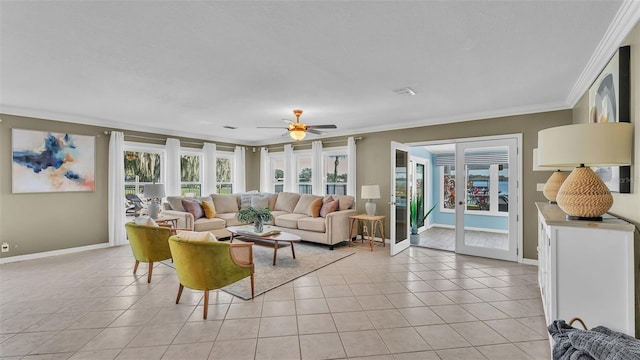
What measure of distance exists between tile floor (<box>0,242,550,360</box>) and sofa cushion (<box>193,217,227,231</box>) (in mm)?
1555

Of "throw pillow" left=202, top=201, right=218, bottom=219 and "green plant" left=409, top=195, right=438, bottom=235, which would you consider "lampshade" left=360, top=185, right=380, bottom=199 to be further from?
"throw pillow" left=202, top=201, right=218, bottom=219

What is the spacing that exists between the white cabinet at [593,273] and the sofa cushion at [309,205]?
4.60 metres

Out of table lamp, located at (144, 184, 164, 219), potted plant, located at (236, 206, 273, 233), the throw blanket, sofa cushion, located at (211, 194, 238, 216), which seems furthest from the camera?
sofa cushion, located at (211, 194, 238, 216)

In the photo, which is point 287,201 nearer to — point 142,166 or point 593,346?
point 142,166

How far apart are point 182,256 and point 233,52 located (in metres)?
2.07

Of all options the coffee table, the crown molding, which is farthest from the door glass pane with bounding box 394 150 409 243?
the crown molding

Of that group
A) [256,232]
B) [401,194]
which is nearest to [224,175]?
[256,232]

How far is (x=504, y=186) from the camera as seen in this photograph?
4719 mm

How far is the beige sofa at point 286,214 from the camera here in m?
5.54

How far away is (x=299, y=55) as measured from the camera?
2.66 metres

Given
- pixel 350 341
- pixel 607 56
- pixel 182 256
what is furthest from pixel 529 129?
pixel 182 256

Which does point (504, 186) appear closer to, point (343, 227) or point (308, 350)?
point (343, 227)

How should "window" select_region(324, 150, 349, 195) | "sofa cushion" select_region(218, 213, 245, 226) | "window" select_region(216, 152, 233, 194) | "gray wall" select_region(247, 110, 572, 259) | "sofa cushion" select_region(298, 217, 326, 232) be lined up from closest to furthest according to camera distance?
"gray wall" select_region(247, 110, 572, 259) → "sofa cushion" select_region(298, 217, 326, 232) → "sofa cushion" select_region(218, 213, 245, 226) → "window" select_region(324, 150, 349, 195) → "window" select_region(216, 152, 233, 194)

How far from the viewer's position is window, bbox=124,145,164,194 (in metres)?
6.07
